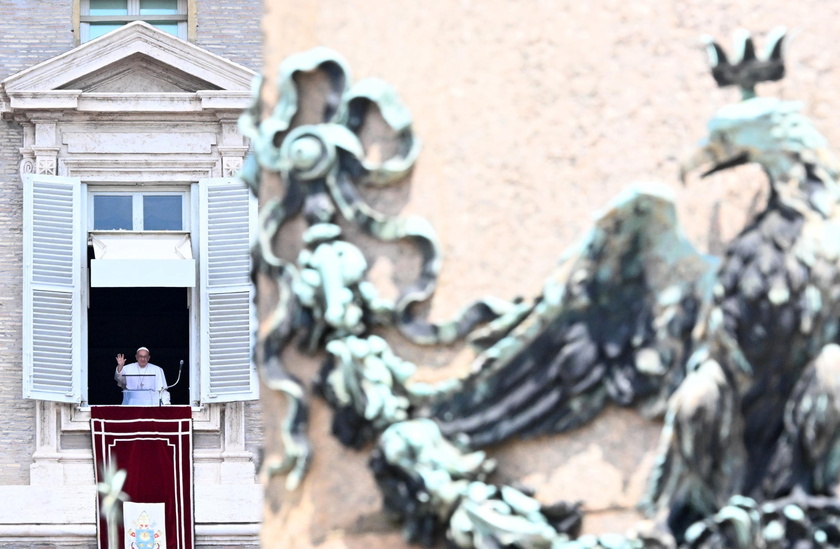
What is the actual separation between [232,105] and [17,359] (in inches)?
115

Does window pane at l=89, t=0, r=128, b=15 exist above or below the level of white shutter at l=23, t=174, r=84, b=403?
above

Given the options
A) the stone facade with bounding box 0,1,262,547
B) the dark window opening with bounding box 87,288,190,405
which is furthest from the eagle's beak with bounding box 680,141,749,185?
the dark window opening with bounding box 87,288,190,405

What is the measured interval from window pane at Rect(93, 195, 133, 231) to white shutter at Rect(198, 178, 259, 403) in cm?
72

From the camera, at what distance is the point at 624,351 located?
3.64 m

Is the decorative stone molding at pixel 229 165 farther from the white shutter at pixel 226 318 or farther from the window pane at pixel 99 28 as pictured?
the window pane at pixel 99 28

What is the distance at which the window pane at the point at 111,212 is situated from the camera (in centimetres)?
2005

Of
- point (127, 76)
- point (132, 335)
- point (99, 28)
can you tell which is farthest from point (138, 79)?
point (132, 335)

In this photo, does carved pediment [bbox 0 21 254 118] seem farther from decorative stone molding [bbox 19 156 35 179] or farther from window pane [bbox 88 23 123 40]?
window pane [bbox 88 23 123 40]

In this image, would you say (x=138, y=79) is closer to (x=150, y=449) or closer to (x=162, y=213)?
(x=162, y=213)

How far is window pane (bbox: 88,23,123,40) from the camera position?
2073cm

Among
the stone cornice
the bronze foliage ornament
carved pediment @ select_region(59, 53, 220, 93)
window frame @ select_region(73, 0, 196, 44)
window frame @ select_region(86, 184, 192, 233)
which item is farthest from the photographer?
window frame @ select_region(73, 0, 196, 44)

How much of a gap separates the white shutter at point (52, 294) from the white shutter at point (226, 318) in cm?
109

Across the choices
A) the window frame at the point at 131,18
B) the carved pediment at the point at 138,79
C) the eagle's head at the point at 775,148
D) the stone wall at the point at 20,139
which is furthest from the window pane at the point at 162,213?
the eagle's head at the point at 775,148

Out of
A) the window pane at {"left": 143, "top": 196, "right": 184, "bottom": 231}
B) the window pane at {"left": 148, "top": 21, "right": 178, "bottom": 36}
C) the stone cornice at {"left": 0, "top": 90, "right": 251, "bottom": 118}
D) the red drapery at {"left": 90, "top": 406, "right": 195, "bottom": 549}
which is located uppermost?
the window pane at {"left": 148, "top": 21, "right": 178, "bottom": 36}
